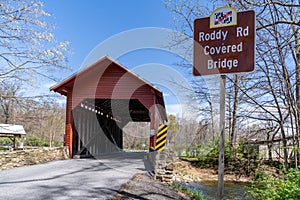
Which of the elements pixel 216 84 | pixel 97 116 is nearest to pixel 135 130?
pixel 97 116

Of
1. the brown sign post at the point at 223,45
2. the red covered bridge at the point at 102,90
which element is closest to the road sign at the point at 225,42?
the brown sign post at the point at 223,45

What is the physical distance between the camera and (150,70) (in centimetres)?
1101

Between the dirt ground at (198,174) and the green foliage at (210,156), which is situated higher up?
the green foliage at (210,156)

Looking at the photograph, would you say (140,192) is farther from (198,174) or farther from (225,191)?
(198,174)

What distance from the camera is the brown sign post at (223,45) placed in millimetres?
2812

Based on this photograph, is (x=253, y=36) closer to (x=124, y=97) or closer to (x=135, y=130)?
(x=124, y=97)

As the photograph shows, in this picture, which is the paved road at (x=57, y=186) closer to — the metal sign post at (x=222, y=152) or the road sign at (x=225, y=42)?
the metal sign post at (x=222, y=152)

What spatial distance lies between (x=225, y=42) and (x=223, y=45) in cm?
A: 4

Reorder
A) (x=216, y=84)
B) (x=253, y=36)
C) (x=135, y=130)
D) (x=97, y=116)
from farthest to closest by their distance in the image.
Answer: (x=135, y=130) < (x=97, y=116) < (x=216, y=84) < (x=253, y=36)

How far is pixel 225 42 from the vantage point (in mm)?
2910

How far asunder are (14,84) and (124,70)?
15.2 ft

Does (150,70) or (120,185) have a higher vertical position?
(150,70)

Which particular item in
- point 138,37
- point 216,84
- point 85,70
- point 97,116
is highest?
point 138,37

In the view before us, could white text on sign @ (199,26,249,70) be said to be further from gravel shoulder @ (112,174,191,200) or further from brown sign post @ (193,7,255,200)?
gravel shoulder @ (112,174,191,200)
